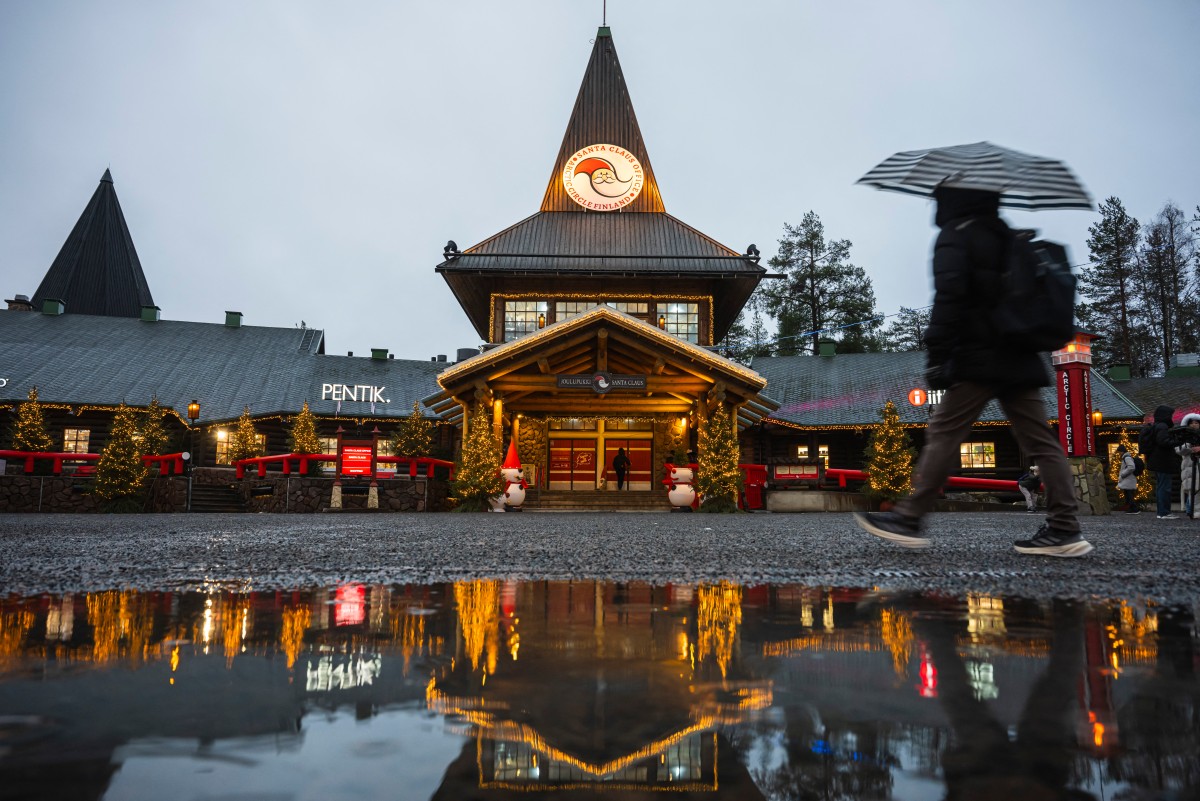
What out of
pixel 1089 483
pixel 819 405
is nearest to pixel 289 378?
pixel 819 405

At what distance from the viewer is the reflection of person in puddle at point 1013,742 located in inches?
29.6

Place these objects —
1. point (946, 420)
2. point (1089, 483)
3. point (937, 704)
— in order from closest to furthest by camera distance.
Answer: point (937, 704)
point (946, 420)
point (1089, 483)

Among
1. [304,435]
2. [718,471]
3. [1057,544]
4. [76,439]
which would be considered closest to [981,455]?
[718,471]

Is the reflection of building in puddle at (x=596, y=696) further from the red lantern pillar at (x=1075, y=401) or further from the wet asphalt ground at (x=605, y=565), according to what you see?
the red lantern pillar at (x=1075, y=401)

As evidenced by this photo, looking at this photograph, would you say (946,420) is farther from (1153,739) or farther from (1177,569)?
(1153,739)

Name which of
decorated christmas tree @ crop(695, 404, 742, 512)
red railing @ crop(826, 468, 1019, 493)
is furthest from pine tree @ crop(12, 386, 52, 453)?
red railing @ crop(826, 468, 1019, 493)

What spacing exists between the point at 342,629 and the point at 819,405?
28645 mm

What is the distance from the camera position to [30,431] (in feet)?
78.9

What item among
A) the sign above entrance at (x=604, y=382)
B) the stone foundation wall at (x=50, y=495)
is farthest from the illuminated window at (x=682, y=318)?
the stone foundation wall at (x=50, y=495)

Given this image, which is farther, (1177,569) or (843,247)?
(843,247)

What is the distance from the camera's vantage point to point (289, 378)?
101 feet

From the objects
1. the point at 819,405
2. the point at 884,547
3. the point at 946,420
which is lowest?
the point at 884,547

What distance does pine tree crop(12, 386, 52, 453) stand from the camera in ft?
78.6

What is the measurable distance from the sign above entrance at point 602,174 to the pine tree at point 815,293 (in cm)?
2083
